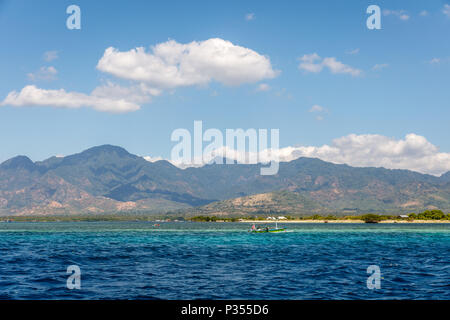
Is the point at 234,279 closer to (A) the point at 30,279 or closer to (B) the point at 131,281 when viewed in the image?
(B) the point at 131,281

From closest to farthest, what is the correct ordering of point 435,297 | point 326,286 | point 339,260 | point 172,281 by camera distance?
point 435,297 → point 326,286 → point 172,281 → point 339,260

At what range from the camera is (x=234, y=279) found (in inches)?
1704

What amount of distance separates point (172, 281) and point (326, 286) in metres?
14.7
